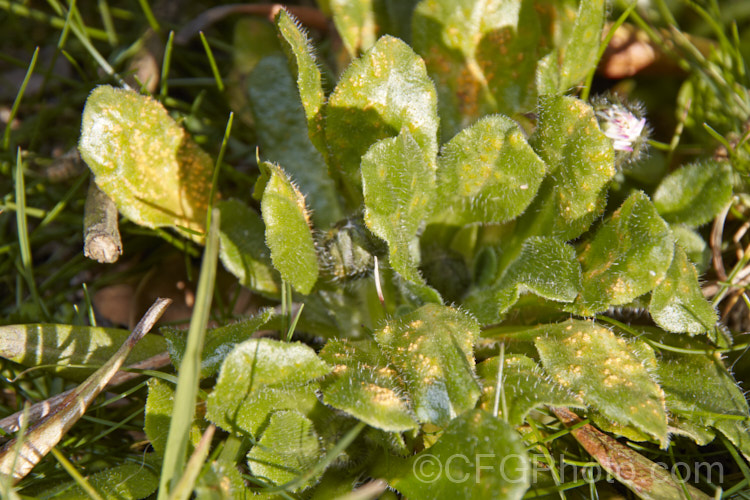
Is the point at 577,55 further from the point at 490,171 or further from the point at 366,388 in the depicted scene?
the point at 366,388

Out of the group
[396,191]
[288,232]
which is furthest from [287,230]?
[396,191]

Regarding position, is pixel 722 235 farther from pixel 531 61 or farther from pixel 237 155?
pixel 237 155

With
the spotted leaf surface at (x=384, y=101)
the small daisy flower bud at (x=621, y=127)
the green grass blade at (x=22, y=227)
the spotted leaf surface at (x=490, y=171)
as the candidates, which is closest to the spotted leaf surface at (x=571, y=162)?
the spotted leaf surface at (x=490, y=171)

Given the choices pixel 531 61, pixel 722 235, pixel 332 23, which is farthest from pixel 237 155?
pixel 722 235

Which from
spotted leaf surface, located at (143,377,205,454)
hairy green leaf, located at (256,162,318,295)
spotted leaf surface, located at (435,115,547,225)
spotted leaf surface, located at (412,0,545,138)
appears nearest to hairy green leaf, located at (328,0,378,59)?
spotted leaf surface, located at (412,0,545,138)

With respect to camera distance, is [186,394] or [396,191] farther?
[396,191]
